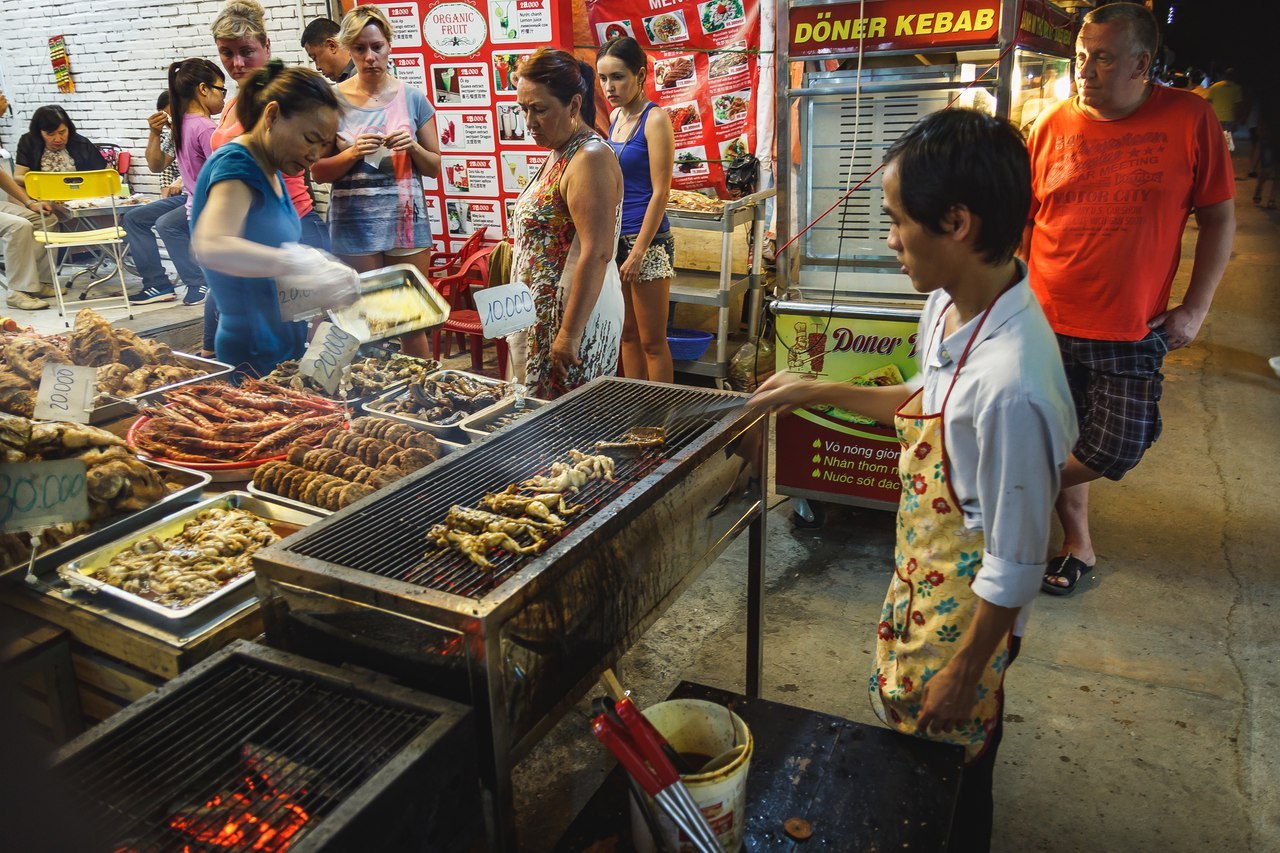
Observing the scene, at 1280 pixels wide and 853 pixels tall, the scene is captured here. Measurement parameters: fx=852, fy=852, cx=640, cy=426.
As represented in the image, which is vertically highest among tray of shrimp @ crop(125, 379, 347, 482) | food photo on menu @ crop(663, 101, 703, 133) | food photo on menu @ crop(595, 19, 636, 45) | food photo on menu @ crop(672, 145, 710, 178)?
food photo on menu @ crop(595, 19, 636, 45)

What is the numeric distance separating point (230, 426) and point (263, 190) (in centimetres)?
92

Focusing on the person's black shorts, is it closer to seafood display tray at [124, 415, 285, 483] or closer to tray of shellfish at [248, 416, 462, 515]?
tray of shellfish at [248, 416, 462, 515]

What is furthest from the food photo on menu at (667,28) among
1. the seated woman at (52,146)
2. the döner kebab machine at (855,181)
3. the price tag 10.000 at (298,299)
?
the seated woman at (52,146)

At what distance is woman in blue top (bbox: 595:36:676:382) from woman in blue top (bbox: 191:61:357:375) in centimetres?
221

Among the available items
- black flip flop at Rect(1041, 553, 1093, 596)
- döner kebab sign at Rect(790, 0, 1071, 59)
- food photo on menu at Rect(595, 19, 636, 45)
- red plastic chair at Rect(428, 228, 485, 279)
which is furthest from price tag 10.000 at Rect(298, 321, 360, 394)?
food photo on menu at Rect(595, 19, 636, 45)

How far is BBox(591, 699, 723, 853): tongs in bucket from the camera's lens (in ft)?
5.12

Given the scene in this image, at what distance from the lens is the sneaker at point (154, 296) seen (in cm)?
1030

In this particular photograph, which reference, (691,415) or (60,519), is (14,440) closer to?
(60,519)

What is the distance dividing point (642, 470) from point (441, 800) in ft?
3.43

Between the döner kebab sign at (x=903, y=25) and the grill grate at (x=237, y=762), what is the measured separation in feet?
11.5

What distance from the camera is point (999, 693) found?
2088 millimetres

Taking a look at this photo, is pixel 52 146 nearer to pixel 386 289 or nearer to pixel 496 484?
pixel 386 289

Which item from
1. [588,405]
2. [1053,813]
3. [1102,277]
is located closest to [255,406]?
[588,405]

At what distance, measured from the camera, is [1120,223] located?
3.66 m
